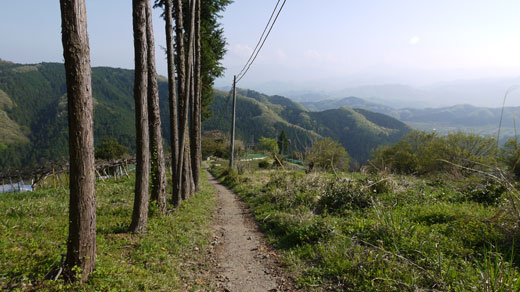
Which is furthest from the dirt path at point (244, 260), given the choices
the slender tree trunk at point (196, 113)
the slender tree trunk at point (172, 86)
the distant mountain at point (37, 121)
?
the distant mountain at point (37, 121)

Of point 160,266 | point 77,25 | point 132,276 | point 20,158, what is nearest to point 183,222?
point 160,266

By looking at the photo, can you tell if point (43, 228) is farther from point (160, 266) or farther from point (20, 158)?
point (20, 158)

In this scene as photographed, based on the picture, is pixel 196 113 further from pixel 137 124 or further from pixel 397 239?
pixel 397 239

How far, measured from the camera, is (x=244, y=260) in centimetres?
588

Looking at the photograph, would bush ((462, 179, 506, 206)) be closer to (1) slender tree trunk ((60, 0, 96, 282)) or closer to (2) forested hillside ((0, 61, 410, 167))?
(1) slender tree trunk ((60, 0, 96, 282))

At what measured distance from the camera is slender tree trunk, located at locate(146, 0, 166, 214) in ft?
21.5

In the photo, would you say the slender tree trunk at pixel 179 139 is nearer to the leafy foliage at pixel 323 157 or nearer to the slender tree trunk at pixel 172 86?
the slender tree trunk at pixel 172 86

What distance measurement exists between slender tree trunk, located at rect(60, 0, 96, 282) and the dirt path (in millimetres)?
2316

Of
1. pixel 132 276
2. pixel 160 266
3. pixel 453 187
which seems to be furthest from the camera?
pixel 453 187

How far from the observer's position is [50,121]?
14988 cm

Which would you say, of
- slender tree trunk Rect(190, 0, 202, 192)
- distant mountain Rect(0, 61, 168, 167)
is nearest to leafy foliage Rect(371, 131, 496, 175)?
slender tree trunk Rect(190, 0, 202, 192)

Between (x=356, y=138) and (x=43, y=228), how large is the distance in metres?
187

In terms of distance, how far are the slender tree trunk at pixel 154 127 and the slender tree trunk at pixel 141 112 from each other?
81 centimetres

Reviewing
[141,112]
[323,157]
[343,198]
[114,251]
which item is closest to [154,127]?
[141,112]
